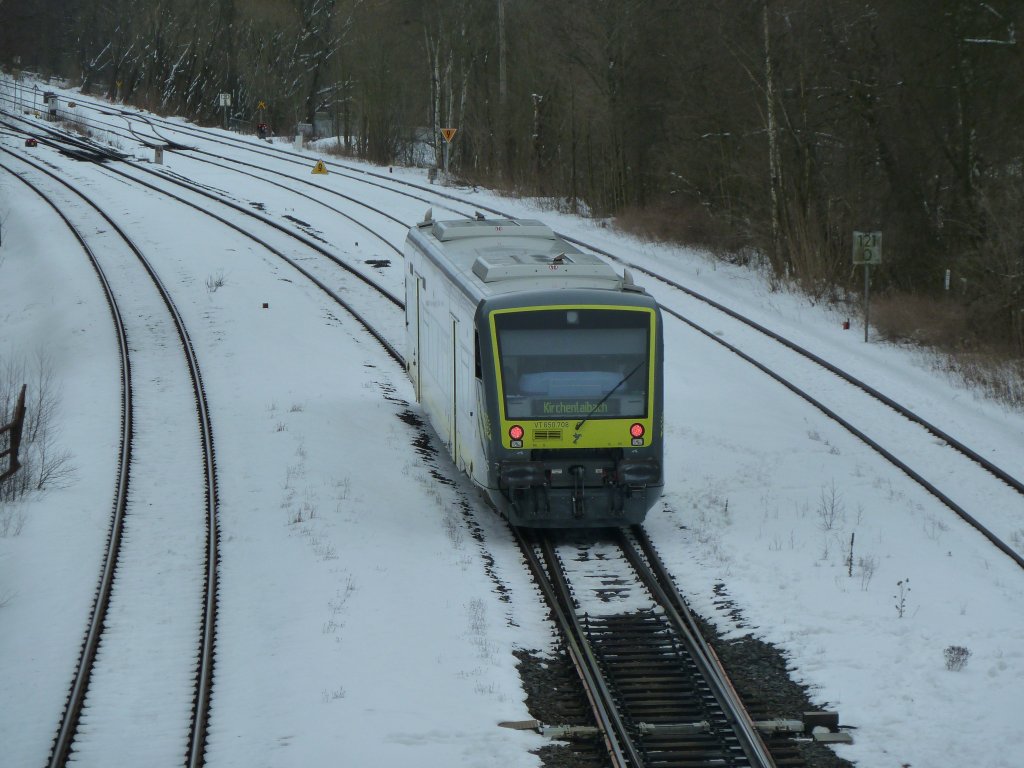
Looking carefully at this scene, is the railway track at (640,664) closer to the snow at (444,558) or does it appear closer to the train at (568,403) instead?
the snow at (444,558)

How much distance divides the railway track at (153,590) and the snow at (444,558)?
0.16 meters

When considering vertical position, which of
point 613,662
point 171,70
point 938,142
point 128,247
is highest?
point 171,70

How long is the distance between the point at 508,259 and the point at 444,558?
3.73 meters

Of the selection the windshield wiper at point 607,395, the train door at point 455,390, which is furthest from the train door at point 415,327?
the windshield wiper at point 607,395

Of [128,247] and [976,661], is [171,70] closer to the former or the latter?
[128,247]

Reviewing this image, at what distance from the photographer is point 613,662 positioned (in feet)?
36.3

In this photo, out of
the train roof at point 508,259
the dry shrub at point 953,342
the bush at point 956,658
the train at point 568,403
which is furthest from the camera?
the dry shrub at point 953,342

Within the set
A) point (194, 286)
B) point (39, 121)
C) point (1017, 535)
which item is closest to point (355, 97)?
point (39, 121)

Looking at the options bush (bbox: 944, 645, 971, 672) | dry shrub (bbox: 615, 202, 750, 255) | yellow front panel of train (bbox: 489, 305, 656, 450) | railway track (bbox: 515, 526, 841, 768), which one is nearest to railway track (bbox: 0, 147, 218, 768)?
railway track (bbox: 515, 526, 841, 768)

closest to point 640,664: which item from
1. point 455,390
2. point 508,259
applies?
point 455,390

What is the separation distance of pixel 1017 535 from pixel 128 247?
2365 centimetres

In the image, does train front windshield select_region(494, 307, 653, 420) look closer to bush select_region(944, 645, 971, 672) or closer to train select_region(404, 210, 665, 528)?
train select_region(404, 210, 665, 528)

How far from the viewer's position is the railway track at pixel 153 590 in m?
9.93

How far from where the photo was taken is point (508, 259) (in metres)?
15.3
